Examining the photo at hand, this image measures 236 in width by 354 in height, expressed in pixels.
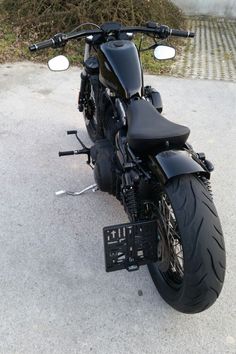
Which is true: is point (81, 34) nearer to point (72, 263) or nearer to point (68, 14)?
point (72, 263)

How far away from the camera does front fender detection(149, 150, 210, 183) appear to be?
167 centimetres

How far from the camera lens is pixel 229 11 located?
26.5 ft

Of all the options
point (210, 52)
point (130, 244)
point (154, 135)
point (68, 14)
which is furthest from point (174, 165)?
point (210, 52)

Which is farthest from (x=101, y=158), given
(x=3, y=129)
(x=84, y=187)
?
(x=3, y=129)

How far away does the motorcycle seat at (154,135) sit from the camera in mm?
1764

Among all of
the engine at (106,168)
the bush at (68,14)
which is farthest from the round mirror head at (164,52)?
the bush at (68,14)

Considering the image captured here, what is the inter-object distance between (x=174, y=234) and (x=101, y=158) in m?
0.81

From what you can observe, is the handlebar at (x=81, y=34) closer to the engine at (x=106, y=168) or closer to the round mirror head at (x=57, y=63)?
the round mirror head at (x=57, y=63)

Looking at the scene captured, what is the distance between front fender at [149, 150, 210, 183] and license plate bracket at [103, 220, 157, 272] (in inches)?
11.1

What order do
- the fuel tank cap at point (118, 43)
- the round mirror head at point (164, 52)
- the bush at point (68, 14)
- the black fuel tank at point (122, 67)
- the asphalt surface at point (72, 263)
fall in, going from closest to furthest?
the asphalt surface at point (72, 263) < the black fuel tank at point (122, 67) < the fuel tank cap at point (118, 43) < the round mirror head at point (164, 52) < the bush at point (68, 14)

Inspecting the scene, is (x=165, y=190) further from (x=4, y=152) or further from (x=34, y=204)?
(x=4, y=152)

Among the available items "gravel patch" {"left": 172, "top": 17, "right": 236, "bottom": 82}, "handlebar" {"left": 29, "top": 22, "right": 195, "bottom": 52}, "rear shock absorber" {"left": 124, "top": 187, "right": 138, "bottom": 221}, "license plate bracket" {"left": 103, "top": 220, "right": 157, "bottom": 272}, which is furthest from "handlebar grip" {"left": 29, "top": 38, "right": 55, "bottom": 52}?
"gravel patch" {"left": 172, "top": 17, "right": 236, "bottom": 82}

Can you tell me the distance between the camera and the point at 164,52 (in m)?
2.72

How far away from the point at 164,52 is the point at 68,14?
12.1ft
